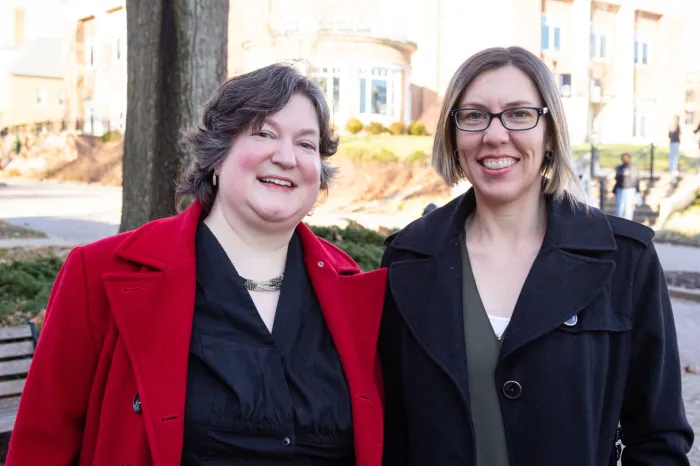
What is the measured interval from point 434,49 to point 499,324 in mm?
35517

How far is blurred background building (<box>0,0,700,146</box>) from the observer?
109 feet

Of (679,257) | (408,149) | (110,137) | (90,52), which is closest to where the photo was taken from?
(679,257)

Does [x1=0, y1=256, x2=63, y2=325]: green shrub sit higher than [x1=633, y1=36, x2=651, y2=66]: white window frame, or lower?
lower

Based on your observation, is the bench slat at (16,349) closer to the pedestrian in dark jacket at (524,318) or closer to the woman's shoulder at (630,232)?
the pedestrian in dark jacket at (524,318)

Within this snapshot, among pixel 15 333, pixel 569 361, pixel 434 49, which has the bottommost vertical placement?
pixel 15 333

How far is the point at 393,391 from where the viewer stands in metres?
2.84

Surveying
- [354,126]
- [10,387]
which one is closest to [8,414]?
[10,387]

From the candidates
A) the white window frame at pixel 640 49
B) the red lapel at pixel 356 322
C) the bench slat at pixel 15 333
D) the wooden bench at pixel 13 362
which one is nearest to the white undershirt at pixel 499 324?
the red lapel at pixel 356 322

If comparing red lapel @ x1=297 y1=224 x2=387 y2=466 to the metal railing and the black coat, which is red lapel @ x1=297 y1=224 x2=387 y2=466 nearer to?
the black coat

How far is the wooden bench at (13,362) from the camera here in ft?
14.3

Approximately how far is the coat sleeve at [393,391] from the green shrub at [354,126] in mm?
28596

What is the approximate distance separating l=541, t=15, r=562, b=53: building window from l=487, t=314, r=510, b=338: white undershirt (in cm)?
3691

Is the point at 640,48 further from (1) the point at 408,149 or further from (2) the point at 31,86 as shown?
(2) the point at 31,86

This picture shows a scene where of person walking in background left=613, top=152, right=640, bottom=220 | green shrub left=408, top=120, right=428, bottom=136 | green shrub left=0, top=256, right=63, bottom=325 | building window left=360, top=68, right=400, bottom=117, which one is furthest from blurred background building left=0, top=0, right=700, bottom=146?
green shrub left=0, top=256, right=63, bottom=325
